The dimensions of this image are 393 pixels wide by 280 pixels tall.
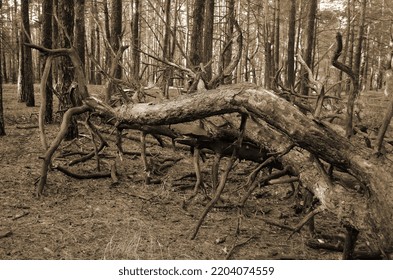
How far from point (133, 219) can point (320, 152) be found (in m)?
2.04

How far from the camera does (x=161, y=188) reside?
15.8ft

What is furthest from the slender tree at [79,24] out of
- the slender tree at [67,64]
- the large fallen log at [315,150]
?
the large fallen log at [315,150]

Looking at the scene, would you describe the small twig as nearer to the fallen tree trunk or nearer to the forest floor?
the forest floor

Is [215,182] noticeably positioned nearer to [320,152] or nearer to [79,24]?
[320,152]

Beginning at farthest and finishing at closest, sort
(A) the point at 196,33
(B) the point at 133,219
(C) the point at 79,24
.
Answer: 1. (A) the point at 196,33
2. (C) the point at 79,24
3. (B) the point at 133,219

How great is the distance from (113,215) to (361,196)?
8.09 ft

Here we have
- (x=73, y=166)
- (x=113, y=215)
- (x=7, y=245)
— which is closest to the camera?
(x=7, y=245)

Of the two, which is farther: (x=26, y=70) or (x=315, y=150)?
(x=26, y=70)

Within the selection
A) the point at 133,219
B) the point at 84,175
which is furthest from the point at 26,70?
the point at 133,219

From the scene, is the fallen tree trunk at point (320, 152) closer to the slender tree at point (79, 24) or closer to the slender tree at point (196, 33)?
the slender tree at point (79, 24)

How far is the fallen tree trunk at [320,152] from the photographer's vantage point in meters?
2.75

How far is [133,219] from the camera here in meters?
3.86
